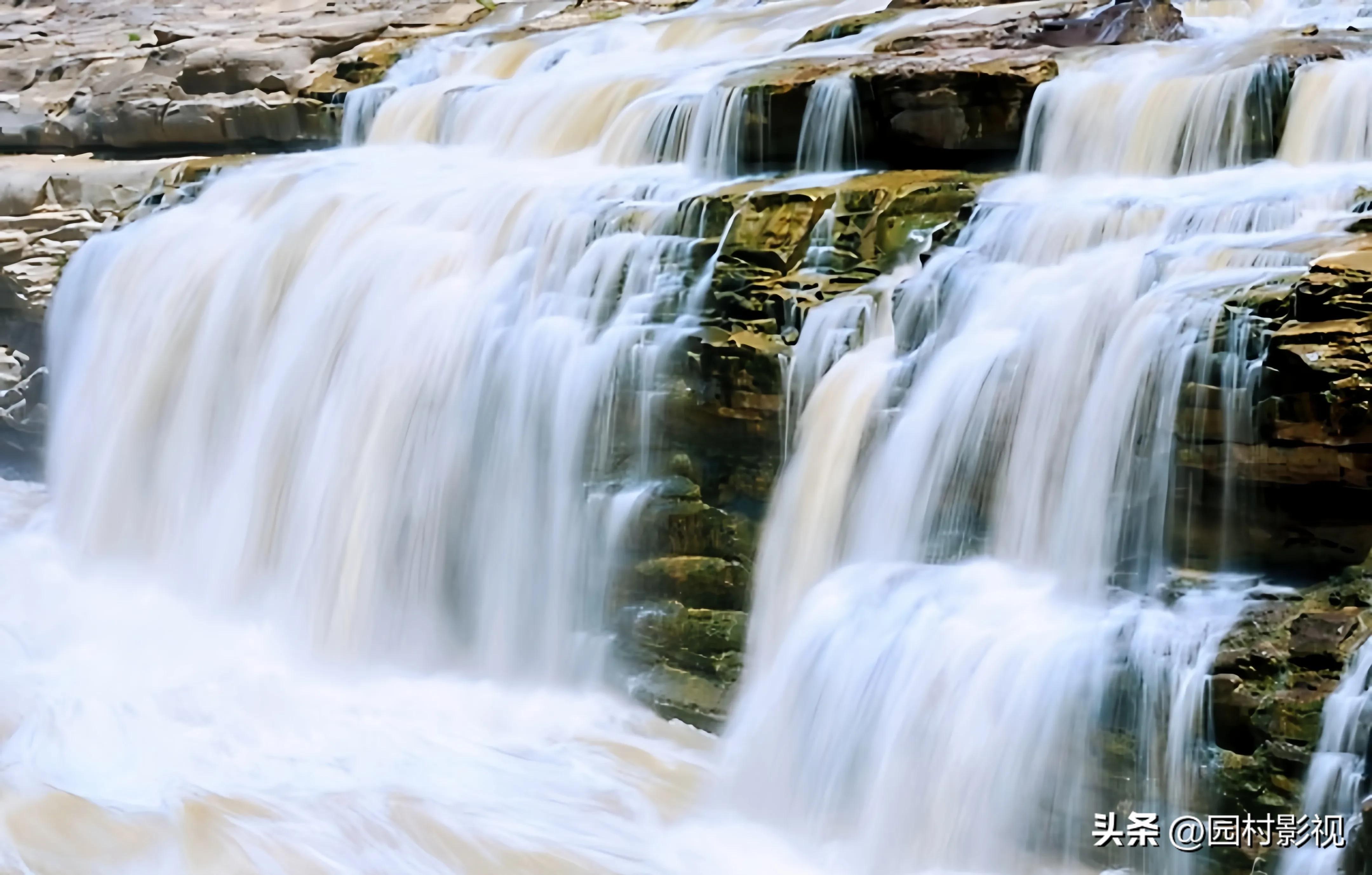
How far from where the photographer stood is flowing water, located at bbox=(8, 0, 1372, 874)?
14.7 ft

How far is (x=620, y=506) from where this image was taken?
19.4 ft

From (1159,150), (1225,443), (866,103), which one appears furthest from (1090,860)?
(866,103)

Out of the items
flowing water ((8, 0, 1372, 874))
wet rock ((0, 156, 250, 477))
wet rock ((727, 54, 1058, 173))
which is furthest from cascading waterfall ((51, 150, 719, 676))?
wet rock ((0, 156, 250, 477))

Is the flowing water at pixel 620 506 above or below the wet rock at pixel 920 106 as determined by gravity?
below

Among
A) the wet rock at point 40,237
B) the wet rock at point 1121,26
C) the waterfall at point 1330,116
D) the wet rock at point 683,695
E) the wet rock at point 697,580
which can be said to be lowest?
the wet rock at point 683,695

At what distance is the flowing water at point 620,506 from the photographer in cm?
448

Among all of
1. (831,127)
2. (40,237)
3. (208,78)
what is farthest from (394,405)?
(208,78)

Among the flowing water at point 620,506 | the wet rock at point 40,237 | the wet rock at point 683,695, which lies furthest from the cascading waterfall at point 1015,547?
the wet rock at point 40,237

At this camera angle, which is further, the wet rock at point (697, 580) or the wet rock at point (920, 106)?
the wet rock at point (920, 106)

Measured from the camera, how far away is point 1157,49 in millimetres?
6891

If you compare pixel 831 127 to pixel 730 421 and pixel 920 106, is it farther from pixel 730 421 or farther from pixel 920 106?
pixel 730 421

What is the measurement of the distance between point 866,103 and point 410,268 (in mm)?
2378

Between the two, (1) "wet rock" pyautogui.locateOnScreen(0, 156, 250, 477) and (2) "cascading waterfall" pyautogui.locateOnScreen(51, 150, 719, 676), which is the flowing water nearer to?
(2) "cascading waterfall" pyautogui.locateOnScreen(51, 150, 719, 676)

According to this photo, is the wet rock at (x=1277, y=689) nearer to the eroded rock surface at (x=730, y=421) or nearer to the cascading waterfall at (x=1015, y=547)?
the cascading waterfall at (x=1015, y=547)
